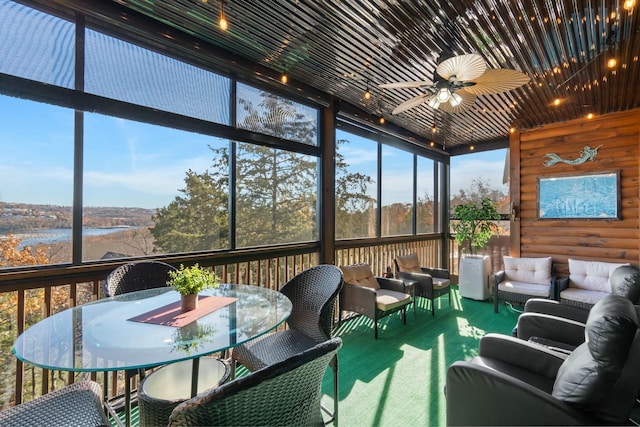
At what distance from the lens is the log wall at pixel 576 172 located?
14.1 ft

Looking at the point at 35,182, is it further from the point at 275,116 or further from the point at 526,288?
the point at 526,288

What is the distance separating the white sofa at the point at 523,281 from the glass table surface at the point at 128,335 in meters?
3.92

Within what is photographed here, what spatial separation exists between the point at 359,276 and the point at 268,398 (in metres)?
3.08

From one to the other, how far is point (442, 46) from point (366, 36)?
0.75 m

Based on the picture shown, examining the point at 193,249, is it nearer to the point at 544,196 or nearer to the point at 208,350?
the point at 208,350

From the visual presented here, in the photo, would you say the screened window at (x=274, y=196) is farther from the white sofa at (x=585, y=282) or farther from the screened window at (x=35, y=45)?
the white sofa at (x=585, y=282)

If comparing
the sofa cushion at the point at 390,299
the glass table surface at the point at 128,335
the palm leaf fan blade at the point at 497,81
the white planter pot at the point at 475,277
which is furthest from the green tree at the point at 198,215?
the white planter pot at the point at 475,277

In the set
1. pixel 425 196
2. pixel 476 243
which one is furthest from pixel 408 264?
pixel 425 196

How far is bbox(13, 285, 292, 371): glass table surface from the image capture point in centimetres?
121

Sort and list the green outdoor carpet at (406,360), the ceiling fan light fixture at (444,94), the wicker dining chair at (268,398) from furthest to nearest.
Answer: the ceiling fan light fixture at (444,94), the green outdoor carpet at (406,360), the wicker dining chair at (268,398)

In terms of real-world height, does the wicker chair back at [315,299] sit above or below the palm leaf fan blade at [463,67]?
below

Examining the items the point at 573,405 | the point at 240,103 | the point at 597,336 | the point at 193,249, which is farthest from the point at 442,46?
the point at 193,249

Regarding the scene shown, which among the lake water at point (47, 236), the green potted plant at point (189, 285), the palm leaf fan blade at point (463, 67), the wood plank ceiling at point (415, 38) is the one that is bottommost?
the green potted plant at point (189, 285)

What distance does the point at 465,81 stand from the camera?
8.13 ft
